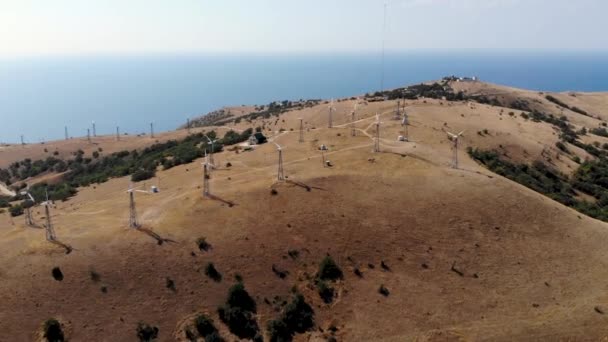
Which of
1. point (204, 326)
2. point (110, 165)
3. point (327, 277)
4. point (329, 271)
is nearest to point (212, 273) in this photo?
point (204, 326)

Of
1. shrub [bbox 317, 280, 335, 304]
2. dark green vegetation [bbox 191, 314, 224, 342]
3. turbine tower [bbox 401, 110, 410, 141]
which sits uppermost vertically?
turbine tower [bbox 401, 110, 410, 141]

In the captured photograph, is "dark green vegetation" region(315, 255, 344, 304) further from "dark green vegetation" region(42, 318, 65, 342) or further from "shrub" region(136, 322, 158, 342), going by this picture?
"dark green vegetation" region(42, 318, 65, 342)

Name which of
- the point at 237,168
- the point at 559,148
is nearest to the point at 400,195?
the point at 237,168

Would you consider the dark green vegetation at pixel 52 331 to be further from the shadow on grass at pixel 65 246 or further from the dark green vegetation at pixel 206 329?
the dark green vegetation at pixel 206 329

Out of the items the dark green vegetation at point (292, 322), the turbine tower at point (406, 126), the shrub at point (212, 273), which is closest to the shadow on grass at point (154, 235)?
the shrub at point (212, 273)

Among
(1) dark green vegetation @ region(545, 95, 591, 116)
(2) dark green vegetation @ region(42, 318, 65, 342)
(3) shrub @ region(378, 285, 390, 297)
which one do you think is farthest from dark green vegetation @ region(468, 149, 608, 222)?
(1) dark green vegetation @ region(545, 95, 591, 116)
